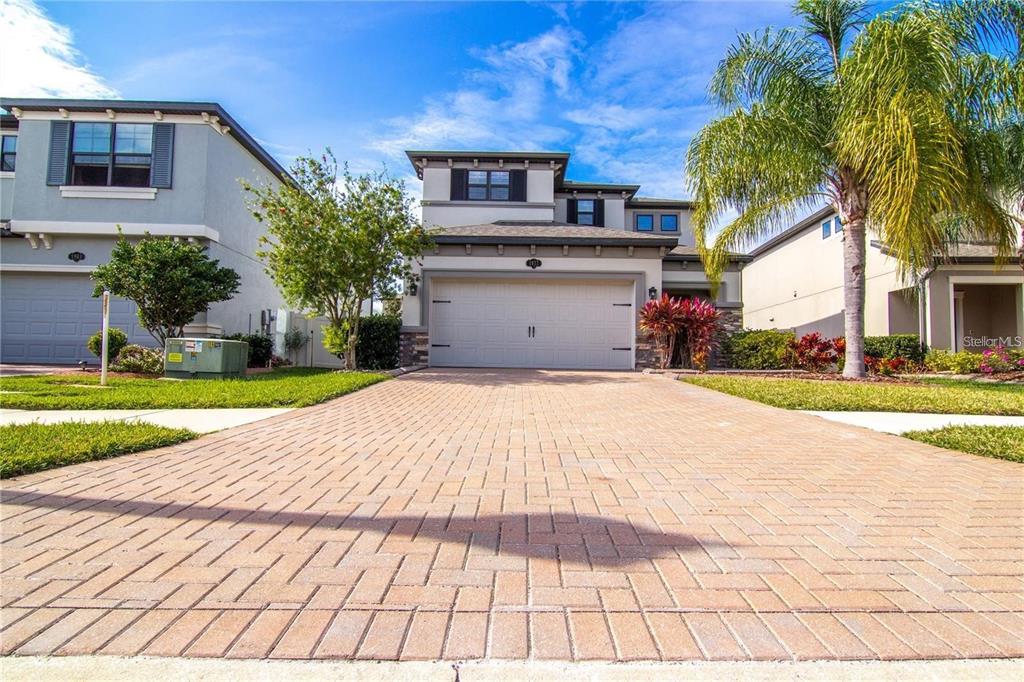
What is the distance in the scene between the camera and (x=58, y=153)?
51.9 feet

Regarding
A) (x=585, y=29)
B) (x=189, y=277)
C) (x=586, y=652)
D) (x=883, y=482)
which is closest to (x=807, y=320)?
(x=585, y=29)

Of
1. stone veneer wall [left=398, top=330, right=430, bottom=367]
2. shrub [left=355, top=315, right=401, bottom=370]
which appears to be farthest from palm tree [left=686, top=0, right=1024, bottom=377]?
shrub [left=355, top=315, right=401, bottom=370]

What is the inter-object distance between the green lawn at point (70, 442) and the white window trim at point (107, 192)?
1296cm

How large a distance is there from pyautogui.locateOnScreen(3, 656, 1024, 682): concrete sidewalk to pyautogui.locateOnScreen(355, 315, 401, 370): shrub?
1337cm

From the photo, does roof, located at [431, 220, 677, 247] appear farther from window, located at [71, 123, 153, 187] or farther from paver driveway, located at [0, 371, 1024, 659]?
paver driveway, located at [0, 371, 1024, 659]

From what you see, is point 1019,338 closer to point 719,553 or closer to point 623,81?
point 623,81

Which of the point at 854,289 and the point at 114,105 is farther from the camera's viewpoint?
the point at 114,105

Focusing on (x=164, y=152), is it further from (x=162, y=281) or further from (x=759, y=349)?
(x=759, y=349)

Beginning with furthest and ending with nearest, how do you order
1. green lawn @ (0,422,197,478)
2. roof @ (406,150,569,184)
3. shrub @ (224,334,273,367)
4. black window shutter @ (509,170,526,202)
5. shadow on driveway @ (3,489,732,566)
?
black window shutter @ (509,170,526,202), roof @ (406,150,569,184), shrub @ (224,334,273,367), green lawn @ (0,422,197,478), shadow on driveway @ (3,489,732,566)

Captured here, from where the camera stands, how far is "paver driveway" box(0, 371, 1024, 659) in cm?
193

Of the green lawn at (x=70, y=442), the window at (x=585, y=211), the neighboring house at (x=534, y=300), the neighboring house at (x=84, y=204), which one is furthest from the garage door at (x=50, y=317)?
the window at (x=585, y=211)

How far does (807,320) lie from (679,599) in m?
23.1

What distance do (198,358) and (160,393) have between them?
11.8ft

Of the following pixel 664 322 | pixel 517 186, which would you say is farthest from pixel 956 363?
pixel 517 186
